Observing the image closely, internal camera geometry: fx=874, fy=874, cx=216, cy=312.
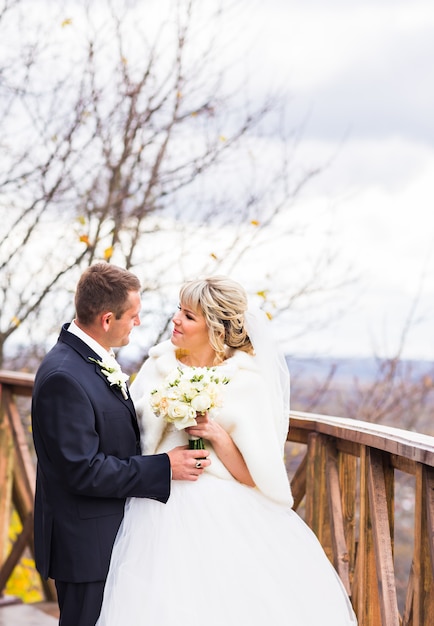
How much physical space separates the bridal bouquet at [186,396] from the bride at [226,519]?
3 centimetres

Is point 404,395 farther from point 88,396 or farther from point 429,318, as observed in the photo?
point 88,396

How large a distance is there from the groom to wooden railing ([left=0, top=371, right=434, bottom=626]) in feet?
1.91

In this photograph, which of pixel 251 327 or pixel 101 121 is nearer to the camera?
pixel 251 327

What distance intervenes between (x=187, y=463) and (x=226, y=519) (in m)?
0.20

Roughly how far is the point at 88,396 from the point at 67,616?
2.15 ft

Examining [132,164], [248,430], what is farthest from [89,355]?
[132,164]

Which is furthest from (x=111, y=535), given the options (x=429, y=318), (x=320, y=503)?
(x=429, y=318)

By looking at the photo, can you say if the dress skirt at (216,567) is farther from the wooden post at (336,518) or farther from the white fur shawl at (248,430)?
the wooden post at (336,518)

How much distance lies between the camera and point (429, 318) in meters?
9.08

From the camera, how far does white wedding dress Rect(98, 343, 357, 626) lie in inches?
96.4

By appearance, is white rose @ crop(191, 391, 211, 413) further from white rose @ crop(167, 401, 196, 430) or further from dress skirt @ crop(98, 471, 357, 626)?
dress skirt @ crop(98, 471, 357, 626)

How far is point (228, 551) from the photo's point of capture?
2529 millimetres

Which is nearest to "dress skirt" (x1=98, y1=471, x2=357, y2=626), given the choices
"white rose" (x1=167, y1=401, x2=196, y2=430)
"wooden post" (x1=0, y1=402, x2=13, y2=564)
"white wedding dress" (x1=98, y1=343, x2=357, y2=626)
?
"white wedding dress" (x1=98, y1=343, x2=357, y2=626)

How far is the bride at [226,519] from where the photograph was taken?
2.46 metres
